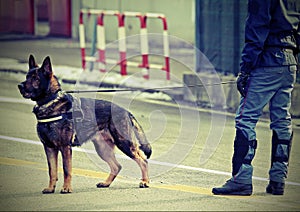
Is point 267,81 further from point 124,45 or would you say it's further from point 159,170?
point 124,45

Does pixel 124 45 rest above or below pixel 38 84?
below

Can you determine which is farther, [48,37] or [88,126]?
[48,37]

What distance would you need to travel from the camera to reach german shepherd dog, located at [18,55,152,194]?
7.94 metres

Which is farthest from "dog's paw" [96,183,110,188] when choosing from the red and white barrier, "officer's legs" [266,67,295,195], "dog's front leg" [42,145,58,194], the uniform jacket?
the red and white barrier

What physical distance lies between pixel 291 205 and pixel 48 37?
15.4 metres

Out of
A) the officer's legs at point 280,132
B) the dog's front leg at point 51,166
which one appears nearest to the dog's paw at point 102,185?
the dog's front leg at point 51,166

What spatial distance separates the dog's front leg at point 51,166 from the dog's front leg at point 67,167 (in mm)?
88

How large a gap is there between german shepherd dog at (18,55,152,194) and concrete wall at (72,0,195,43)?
1197 centimetres

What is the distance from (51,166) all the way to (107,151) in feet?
2.16

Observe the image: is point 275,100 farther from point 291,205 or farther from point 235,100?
point 235,100

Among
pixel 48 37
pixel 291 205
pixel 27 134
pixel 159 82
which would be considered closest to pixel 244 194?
pixel 291 205

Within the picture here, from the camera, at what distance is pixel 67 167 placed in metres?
8.04

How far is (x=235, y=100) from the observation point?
43.7 ft

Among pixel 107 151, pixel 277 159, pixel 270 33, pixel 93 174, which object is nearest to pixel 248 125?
pixel 277 159
